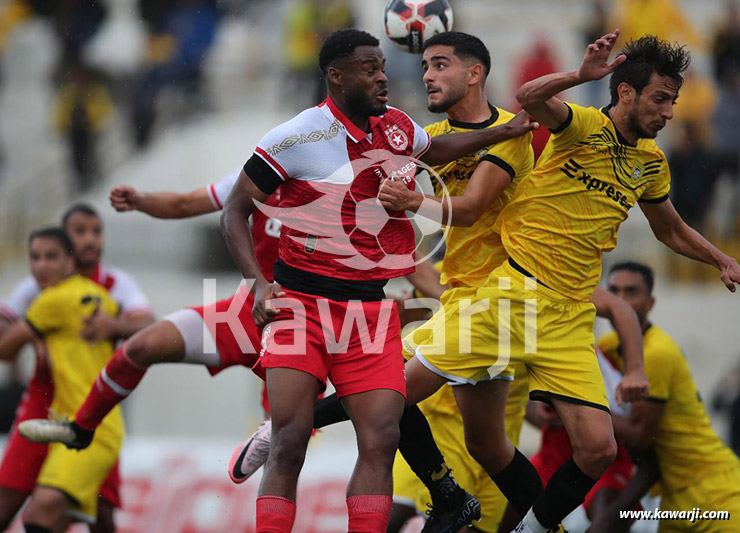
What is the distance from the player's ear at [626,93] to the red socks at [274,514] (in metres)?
2.80

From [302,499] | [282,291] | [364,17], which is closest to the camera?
[282,291]

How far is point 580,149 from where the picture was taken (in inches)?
253

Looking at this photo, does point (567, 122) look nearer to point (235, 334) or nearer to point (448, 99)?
point (448, 99)

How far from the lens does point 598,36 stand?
47.9ft

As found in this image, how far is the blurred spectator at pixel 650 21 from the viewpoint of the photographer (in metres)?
14.8

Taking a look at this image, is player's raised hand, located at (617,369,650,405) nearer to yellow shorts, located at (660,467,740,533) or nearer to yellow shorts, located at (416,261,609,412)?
yellow shorts, located at (416,261,609,412)

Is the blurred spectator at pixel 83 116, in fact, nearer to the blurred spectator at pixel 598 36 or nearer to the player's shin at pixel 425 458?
the blurred spectator at pixel 598 36

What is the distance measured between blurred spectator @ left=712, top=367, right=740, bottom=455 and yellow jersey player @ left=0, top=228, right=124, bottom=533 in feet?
18.3

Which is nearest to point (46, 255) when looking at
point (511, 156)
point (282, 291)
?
point (282, 291)

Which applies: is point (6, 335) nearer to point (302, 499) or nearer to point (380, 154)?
point (302, 499)

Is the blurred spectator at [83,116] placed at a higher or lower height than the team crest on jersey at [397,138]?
lower

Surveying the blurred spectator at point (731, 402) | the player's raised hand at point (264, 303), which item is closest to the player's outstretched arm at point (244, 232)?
the player's raised hand at point (264, 303)

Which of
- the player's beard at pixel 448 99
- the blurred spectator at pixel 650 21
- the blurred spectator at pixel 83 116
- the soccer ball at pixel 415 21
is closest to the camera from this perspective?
the player's beard at pixel 448 99

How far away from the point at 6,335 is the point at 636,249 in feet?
25.3
